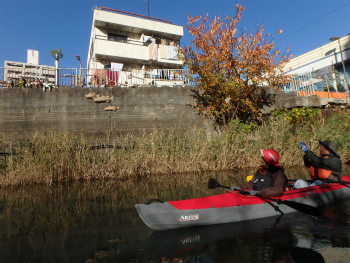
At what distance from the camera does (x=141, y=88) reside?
38.9 ft

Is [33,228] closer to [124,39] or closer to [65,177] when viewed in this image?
[65,177]

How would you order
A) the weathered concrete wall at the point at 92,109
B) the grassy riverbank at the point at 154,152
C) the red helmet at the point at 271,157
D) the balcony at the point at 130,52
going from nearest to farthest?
1. the red helmet at the point at 271,157
2. the grassy riverbank at the point at 154,152
3. the weathered concrete wall at the point at 92,109
4. the balcony at the point at 130,52

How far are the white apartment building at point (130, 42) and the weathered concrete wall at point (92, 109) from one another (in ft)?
28.2

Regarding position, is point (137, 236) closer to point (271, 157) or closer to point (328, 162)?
point (271, 157)

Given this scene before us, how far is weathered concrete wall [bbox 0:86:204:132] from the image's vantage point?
1090 cm

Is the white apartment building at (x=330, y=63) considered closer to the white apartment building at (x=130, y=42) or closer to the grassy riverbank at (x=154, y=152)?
the grassy riverbank at (x=154, y=152)

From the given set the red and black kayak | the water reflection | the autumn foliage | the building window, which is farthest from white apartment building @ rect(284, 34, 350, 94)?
the building window

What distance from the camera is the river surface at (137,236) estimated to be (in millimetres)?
3473

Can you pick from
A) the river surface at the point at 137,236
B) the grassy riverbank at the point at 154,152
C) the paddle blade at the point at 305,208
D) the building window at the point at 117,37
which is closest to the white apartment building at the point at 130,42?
the building window at the point at 117,37

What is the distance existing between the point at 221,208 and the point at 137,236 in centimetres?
149

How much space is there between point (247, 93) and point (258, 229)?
27.3 feet

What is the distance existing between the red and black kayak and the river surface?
0.14 meters

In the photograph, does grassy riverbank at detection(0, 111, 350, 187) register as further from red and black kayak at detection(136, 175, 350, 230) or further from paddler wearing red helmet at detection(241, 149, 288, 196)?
red and black kayak at detection(136, 175, 350, 230)

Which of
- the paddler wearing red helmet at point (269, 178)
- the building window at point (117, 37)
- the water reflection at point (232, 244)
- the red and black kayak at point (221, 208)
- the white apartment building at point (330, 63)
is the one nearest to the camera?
the water reflection at point (232, 244)
